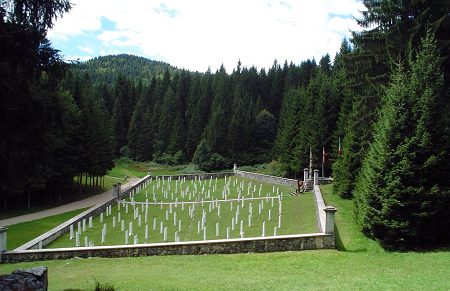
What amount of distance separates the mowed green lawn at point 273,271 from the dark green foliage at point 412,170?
3.19 ft

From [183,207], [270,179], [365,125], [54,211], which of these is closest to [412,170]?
[365,125]

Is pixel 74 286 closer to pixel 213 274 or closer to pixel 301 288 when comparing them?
pixel 213 274

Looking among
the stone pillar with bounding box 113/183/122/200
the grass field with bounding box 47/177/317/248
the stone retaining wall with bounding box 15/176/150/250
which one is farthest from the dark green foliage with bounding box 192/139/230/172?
the stone retaining wall with bounding box 15/176/150/250

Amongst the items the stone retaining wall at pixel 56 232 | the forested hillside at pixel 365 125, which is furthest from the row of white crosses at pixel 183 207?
the forested hillside at pixel 365 125

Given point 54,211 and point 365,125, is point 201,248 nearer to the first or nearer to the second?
point 365,125

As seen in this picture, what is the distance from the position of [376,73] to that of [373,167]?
29.6 ft

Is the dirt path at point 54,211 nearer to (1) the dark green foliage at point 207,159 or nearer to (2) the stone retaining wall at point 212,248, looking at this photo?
(2) the stone retaining wall at point 212,248

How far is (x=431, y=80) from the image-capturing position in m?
12.9

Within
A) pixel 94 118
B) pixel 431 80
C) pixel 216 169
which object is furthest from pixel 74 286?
pixel 216 169

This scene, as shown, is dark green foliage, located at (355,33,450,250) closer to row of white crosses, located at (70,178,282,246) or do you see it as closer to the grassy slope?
row of white crosses, located at (70,178,282,246)

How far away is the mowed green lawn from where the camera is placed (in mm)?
8516

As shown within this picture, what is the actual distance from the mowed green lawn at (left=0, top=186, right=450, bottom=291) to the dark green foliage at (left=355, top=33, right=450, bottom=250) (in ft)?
3.19

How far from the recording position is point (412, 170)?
12.2 meters

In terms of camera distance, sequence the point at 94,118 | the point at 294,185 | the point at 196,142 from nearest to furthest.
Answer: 1. the point at 294,185
2. the point at 94,118
3. the point at 196,142
